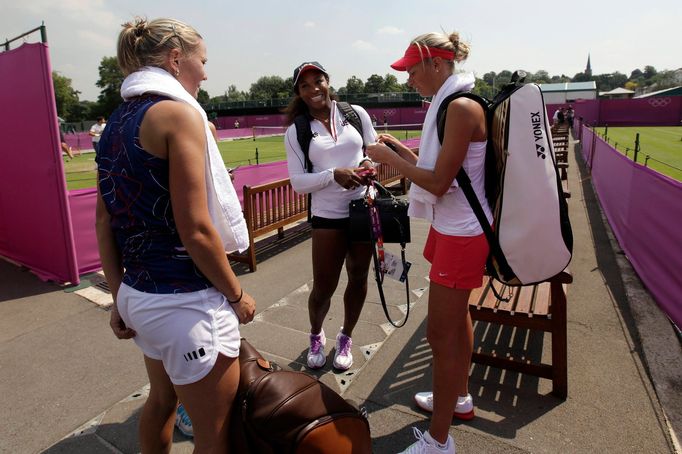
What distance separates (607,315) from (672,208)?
115cm

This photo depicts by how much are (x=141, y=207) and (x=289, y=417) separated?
92 centimetres

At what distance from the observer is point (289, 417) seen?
5.37 feet

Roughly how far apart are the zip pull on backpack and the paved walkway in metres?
1.12

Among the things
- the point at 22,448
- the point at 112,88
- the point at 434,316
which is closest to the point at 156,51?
the point at 434,316

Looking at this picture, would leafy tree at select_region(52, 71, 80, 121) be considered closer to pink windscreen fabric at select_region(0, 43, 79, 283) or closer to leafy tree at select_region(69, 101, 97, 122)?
leafy tree at select_region(69, 101, 97, 122)

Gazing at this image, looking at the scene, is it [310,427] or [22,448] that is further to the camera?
Answer: [22,448]

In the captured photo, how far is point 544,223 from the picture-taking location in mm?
1982

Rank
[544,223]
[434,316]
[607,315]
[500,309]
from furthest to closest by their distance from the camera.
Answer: [607,315], [500,309], [434,316], [544,223]

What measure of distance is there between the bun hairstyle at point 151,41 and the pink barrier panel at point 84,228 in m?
4.32

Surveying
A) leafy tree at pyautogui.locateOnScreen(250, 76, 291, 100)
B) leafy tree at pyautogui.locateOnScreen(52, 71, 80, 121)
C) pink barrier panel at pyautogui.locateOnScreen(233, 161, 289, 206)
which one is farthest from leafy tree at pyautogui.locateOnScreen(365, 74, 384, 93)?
pink barrier panel at pyautogui.locateOnScreen(233, 161, 289, 206)

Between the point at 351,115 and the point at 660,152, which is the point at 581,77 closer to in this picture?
the point at 660,152

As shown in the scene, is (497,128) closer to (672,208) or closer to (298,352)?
(298,352)

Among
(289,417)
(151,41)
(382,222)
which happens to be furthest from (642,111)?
(151,41)

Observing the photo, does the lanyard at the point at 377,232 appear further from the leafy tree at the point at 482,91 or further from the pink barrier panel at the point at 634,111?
the pink barrier panel at the point at 634,111
